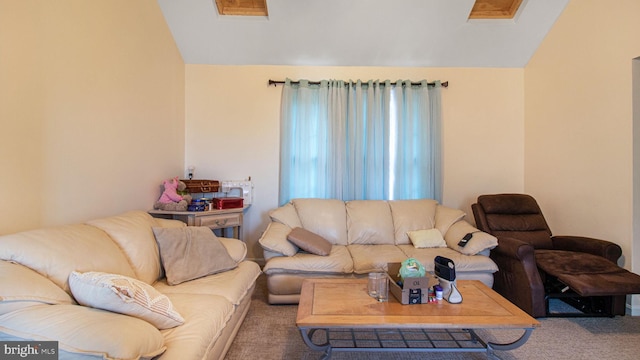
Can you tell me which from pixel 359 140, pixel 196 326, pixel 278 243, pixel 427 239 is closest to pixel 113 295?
pixel 196 326

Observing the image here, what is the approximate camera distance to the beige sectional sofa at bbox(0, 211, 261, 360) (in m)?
1.02

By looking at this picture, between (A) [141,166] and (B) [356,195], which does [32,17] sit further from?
(B) [356,195]

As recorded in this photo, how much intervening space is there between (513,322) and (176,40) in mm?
4073

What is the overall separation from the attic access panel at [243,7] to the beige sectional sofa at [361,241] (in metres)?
2.13

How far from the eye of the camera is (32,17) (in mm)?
1757

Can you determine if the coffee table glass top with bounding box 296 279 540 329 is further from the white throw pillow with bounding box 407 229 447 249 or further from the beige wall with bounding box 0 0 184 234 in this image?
the beige wall with bounding box 0 0 184 234

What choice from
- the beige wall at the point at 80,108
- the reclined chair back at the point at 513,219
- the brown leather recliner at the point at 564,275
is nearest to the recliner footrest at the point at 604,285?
the brown leather recliner at the point at 564,275

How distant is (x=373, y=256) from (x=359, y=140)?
1532mm

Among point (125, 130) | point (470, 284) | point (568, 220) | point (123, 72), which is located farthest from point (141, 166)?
point (568, 220)

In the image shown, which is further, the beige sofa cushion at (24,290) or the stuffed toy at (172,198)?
the stuffed toy at (172,198)

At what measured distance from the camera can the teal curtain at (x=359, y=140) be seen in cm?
369

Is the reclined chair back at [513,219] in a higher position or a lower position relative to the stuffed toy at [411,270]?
higher

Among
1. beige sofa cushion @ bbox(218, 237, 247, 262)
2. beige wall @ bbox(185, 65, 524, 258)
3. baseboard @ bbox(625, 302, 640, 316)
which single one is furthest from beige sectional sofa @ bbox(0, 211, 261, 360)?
baseboard @ bbox(625, 302, 640, 316)

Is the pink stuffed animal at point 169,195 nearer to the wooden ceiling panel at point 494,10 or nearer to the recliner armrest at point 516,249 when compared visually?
the recliner armrest at point 516,249
